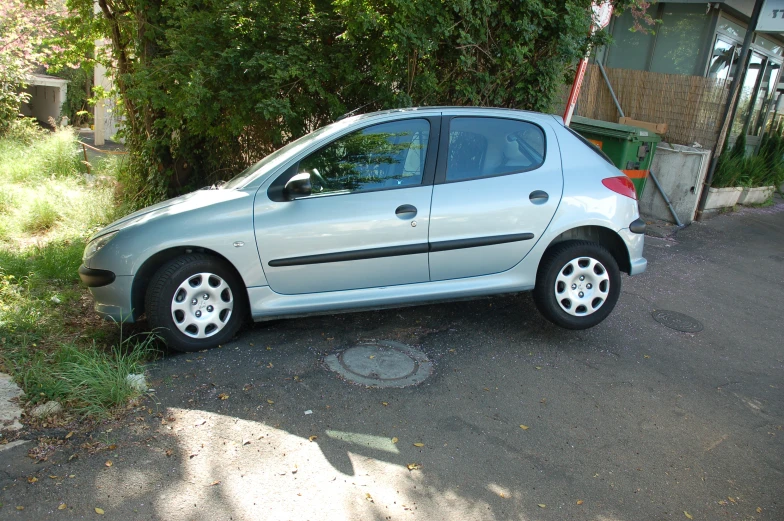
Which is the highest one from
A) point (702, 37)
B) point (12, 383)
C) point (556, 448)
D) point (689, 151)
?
point (702, 37)

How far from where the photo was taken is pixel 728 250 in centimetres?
859

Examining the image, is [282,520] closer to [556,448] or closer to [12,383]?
[556,448]

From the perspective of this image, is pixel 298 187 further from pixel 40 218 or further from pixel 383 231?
pixel 40 218

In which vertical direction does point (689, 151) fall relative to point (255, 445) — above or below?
above

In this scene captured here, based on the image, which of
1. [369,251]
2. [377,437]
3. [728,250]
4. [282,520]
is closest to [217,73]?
[369,251]

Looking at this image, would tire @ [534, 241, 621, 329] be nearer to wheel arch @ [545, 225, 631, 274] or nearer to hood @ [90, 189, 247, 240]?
wheel arch @ [545, 225, 631, 274]

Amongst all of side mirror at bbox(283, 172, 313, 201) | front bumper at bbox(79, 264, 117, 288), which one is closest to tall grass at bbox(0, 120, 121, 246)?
front bumper at bbox(79, 264, 117, 288)

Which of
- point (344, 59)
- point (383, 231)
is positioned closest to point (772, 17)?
point (344, 59)

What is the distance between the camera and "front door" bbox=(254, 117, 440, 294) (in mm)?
4406

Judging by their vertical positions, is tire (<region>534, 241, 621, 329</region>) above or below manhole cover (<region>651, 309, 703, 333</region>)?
above

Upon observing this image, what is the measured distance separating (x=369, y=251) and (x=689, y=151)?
709cm

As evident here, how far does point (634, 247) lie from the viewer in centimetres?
507

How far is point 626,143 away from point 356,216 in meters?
5.87

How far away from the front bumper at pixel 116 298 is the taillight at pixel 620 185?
369 centimetres
